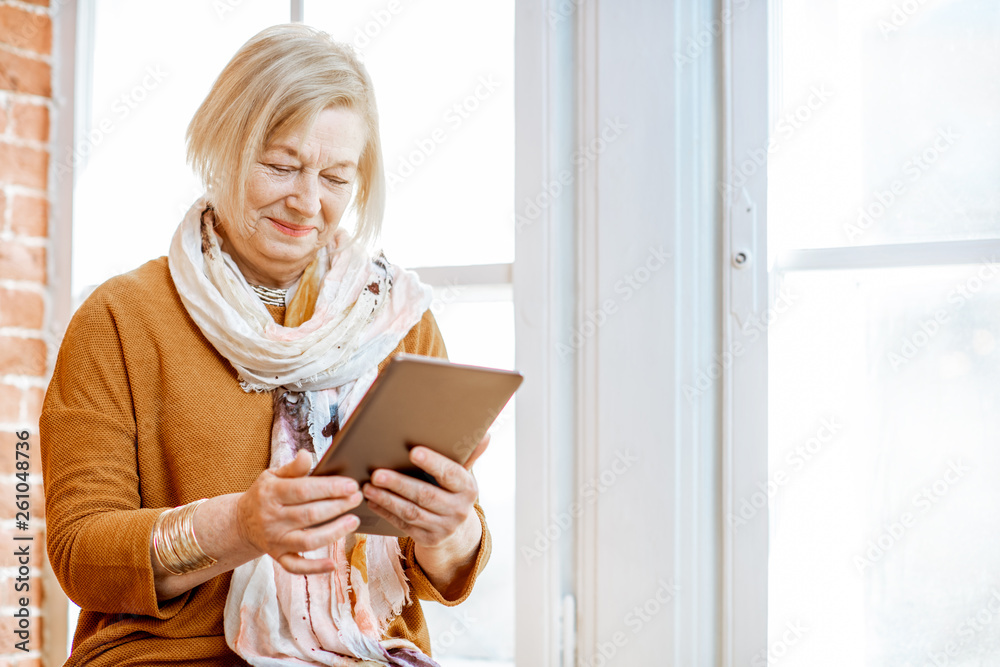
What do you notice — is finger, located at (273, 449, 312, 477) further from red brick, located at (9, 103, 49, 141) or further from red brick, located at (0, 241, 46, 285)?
red brick, located at (9, 103, 49, 141)

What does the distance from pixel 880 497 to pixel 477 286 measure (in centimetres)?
85

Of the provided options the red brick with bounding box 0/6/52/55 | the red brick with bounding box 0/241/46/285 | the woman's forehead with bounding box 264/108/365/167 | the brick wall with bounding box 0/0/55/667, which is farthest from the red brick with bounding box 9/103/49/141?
the woman's forehead with bounding box 264/108/365/167

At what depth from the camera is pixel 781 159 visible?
1461 mm

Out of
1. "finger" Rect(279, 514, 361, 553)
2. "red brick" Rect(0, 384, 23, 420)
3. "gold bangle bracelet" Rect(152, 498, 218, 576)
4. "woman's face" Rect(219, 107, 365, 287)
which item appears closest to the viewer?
"finger" Rect(279, 514, 361, 553)

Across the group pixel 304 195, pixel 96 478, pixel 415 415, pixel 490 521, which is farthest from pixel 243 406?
pixel 490 521

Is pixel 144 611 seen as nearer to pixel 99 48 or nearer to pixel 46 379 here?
pixel 46 379

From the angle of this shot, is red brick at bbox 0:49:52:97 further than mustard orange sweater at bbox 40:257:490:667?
Yes

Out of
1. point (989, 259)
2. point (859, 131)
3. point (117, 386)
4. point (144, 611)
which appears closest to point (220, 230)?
point (117, 386)

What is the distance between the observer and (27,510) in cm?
204

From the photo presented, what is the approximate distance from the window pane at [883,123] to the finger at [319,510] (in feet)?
2.95

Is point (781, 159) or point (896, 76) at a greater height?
point (896, 76)

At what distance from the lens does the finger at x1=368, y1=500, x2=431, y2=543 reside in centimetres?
102

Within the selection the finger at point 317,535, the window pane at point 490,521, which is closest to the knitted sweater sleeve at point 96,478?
the finger at point 317,535

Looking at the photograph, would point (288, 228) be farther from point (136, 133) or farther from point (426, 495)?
point (136, 133)
